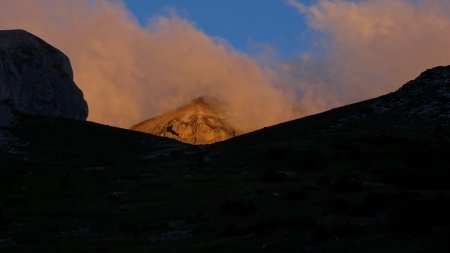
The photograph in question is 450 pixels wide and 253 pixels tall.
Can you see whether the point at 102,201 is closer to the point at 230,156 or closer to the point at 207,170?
the point at 207,170

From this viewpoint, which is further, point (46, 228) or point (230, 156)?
point (230, 156)

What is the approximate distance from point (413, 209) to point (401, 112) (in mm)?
52365

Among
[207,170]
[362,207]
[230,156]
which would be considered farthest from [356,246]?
[230,156]

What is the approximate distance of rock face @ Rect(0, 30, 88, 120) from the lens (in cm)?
11225

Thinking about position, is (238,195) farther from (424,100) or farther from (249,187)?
(424,100)

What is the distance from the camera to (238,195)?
40906mm

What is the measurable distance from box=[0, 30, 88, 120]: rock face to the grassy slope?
37358 millimetres

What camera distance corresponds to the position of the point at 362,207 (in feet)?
93.9

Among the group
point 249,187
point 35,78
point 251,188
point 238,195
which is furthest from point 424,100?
point 35,78

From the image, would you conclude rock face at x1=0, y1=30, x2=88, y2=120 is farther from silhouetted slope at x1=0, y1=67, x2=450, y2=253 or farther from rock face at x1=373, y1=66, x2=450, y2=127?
rock face at x1=373, y1=66, x2=450, y2=127

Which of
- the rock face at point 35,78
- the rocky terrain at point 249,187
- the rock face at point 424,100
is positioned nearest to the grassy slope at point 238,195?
the rocky terrain at point 249,187

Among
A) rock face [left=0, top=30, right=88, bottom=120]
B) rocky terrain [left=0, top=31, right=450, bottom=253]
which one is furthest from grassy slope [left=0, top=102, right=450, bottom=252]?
rock face [left=0, top=30, right=88, bottom=120]

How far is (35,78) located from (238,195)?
276ft

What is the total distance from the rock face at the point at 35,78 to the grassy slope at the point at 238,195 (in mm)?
37358
